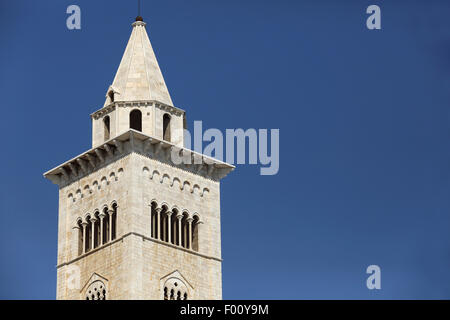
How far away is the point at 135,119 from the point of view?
Answer: 232 ft

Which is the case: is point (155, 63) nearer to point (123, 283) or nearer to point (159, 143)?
point (159, 143)

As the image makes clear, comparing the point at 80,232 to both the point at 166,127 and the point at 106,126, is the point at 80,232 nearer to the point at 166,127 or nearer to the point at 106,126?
the point at 106,126

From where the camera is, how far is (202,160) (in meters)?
70.6

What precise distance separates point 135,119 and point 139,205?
563 cm

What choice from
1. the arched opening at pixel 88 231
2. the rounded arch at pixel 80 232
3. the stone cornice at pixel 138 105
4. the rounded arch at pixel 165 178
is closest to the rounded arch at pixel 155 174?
the rounded arch at pixel 165 178

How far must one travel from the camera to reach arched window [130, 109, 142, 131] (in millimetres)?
70375

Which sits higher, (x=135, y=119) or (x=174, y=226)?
(x=135, y=119)

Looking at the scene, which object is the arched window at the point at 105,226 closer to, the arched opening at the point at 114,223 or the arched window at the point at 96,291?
the arched opening at the point at 114,223

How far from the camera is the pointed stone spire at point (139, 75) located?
70.6m

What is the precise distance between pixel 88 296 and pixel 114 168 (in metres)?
6.60

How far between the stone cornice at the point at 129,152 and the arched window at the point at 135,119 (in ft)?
6.83

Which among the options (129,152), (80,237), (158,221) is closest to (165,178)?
(129,152)
